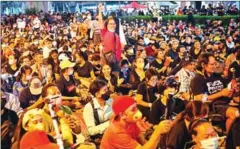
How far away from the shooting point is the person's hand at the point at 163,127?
271 centimetres

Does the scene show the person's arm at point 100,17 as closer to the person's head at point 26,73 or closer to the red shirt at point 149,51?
the red shirt at point 149,51

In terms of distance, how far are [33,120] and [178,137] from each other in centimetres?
82

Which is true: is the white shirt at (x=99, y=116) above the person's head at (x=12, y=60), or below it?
below

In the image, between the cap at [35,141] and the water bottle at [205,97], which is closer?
the cap at [35,141]

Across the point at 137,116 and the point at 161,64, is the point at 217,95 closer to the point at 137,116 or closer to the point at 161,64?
the point at 161,64

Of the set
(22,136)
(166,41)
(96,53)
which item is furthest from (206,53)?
(22,136)

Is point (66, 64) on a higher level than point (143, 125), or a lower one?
higher

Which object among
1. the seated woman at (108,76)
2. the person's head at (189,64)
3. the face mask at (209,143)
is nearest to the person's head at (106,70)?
the seated woman at (108,76)

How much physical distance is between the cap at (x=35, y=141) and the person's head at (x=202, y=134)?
794mm

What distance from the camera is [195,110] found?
2.73 meters

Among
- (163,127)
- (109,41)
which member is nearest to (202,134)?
(163,127)

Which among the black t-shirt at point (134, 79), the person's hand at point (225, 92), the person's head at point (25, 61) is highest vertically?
the person's head at point (25, 61)

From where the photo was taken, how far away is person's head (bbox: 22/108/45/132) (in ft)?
8.56

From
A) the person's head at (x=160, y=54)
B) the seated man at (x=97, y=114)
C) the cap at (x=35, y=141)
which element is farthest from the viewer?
the person's head at (x=160, y=54)
